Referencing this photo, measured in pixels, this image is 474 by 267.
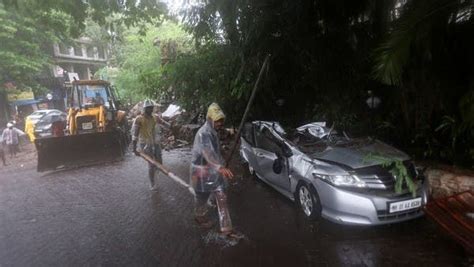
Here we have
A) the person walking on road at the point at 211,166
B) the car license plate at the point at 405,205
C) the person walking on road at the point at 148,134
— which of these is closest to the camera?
the car license plate at the point at 405,205

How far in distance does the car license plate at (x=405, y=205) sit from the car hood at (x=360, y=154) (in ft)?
2.09

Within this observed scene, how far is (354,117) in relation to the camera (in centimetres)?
883

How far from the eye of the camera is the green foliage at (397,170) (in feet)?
17.3

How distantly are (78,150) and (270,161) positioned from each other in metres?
6.49

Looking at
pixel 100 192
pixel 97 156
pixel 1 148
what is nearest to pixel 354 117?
pixel 100 192

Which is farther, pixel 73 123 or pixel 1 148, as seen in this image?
pixel 1 148

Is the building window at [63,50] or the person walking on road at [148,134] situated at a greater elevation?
the building window at [63,50]

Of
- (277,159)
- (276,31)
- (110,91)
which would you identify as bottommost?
(277,159)

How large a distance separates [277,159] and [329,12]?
260 centimetres

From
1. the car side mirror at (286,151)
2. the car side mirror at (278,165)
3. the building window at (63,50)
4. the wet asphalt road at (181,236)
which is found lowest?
the wet asphalt road at (181,236)

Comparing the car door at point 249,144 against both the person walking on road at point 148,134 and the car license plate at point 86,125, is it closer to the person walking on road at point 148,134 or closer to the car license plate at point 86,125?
the person walking on road at point 148,134

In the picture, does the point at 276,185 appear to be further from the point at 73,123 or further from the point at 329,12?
the point at 73,123

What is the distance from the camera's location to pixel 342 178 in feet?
17.8

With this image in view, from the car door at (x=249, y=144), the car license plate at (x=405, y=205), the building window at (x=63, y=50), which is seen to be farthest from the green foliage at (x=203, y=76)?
the building window at (x=63, y=50)
